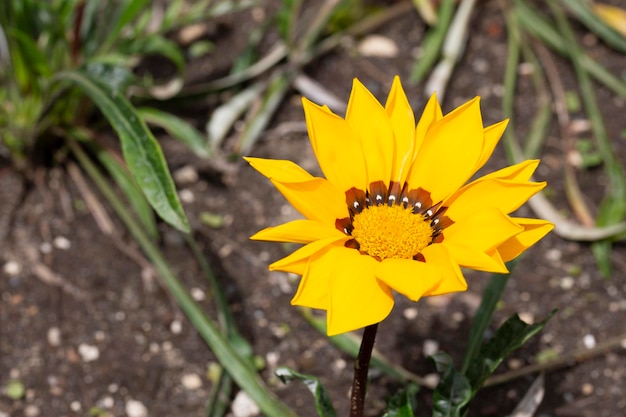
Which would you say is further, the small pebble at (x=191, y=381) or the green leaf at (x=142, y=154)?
the small pebble at (x=191, y=381)

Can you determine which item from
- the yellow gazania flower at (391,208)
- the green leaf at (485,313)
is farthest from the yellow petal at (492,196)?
the green leaf at (485,313)

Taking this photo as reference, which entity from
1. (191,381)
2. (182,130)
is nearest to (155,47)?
(182,130)

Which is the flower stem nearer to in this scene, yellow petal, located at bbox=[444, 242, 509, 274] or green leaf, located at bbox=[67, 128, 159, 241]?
yellow petal, located at bbox=[444, 242, 509, 274]

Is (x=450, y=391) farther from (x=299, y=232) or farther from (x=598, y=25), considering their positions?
(x=598, y=25)

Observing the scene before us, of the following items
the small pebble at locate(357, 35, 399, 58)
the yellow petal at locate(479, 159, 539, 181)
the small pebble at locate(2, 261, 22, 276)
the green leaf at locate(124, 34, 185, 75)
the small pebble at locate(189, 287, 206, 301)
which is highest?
the yellow petal at locate(479, 159, 539, 181)

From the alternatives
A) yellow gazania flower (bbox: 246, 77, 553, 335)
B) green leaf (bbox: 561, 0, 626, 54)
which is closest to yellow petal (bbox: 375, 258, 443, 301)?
yellow gazania flower (bbox: 246, 77, 553, 335)

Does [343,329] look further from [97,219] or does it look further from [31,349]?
[97,219]

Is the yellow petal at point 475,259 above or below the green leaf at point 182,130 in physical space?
above

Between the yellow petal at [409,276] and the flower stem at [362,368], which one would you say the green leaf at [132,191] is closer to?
the flower stem at [362,368]
